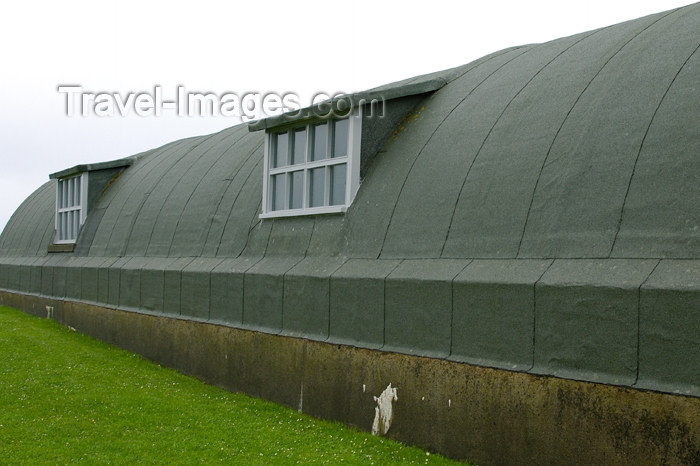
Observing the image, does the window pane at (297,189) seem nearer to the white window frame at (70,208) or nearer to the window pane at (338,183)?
the window pane at (338,183)

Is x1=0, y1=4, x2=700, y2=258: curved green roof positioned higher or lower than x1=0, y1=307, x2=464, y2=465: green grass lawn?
higher

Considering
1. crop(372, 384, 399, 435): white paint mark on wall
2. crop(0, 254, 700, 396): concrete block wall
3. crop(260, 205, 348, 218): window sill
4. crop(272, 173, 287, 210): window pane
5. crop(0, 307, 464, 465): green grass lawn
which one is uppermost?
crop(272, 173, 287, 210): window pane

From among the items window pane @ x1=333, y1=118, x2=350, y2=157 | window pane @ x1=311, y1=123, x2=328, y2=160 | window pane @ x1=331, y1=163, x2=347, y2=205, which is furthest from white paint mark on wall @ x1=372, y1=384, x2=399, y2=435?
window pane @ x1=311, y1=123, x2=328, y2=160

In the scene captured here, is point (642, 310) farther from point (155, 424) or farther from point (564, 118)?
point (155, 424)

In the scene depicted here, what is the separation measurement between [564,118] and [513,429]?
3772 millimetres

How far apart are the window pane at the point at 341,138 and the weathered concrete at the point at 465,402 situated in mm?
3121

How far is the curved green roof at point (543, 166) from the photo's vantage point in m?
7.71

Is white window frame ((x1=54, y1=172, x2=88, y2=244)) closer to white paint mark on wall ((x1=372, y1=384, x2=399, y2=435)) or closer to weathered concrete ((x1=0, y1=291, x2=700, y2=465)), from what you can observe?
weathered concrete ((x1=0, y1=291, x2=700, y2=465))

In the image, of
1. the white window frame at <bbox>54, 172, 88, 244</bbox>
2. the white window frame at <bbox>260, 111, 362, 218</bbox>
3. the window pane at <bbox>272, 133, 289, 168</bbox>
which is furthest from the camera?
the white window frame at <bbox>54, 172, 88, 244</bbox>

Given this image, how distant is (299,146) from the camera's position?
43.2ft

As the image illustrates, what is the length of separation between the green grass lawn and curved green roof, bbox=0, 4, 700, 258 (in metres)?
2.62

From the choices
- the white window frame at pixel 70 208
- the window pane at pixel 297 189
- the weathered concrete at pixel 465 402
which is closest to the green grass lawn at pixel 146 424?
the weathered concrete at pixel 465 402

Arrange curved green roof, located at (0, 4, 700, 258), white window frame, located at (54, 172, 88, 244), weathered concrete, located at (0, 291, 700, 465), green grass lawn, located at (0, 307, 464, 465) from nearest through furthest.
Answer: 1. weathered concrete, located at (0, 291, 700, 465)
2. curved green roof, located at (0, 4, 700, 258)
3. green grass lawn, located at (0, 307, 464, 465)
4. white window frame, located at (54, 172, 88, 244)

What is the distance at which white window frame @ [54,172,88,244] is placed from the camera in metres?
22.1
